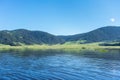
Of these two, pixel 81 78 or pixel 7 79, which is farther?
pixel 81 78

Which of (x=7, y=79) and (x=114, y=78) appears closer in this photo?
(x=7, y=79)

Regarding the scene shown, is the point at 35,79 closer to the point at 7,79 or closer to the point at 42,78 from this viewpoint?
the point at 42,78

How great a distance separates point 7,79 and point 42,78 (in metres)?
7.57

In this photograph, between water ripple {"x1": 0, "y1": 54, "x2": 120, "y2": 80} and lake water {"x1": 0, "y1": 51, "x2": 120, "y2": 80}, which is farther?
lake water {"x1": 0, "y1": 51, "x2": 120, "y2": 80}

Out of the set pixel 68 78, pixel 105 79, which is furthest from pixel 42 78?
pixel 105 79

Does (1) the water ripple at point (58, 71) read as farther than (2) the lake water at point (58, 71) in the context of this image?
No

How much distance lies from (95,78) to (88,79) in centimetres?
209

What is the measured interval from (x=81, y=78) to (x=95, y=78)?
3.11 m

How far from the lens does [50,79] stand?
54000 mm

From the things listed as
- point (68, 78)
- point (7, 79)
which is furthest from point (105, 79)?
point (7, 79)

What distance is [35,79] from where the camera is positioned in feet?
174

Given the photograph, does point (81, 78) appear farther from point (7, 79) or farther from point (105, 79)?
point (7, 79)

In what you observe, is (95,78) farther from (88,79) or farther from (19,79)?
(19,79)

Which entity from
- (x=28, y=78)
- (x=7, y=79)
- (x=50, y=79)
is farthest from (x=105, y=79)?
(x=7, y=79)
